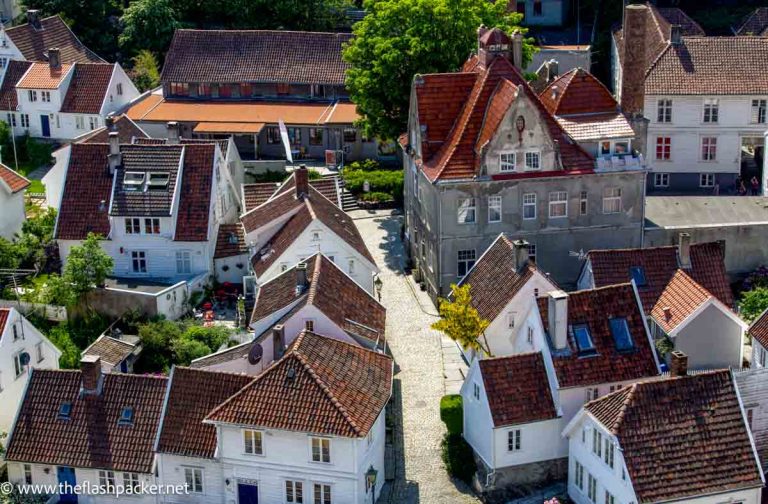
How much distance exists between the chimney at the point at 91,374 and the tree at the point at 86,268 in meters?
14.0

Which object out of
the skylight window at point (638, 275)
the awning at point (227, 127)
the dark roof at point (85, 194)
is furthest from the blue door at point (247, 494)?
the awning at point (227, 127)

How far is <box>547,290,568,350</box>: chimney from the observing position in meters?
66.2

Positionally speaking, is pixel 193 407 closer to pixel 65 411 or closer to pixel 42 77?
pixel 65 411

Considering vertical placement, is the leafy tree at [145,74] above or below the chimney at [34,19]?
below

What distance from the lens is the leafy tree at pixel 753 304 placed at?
261 ft

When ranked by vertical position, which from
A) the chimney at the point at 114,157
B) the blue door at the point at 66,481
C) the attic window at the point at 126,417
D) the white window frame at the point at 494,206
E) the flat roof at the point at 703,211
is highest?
the chimney at the point at 114,157

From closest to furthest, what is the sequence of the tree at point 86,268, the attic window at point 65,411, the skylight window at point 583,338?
the attic window at point 65,411
the skylight window at point 583,338
the tree at point 86,268

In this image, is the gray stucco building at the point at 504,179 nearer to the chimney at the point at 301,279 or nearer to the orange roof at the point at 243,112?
the chimney at the point at 301,279

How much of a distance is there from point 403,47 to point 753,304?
92.9 feet

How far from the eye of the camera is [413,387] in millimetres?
74312

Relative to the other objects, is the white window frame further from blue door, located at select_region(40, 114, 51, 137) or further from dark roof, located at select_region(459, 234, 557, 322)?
blue door, located at select_region(40, 114, 51, 137)

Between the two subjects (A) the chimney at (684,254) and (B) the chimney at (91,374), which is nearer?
(B) the chimney at (91,374)

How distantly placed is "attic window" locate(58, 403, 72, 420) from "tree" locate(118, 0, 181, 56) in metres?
59.4

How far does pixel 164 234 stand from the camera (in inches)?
3337
